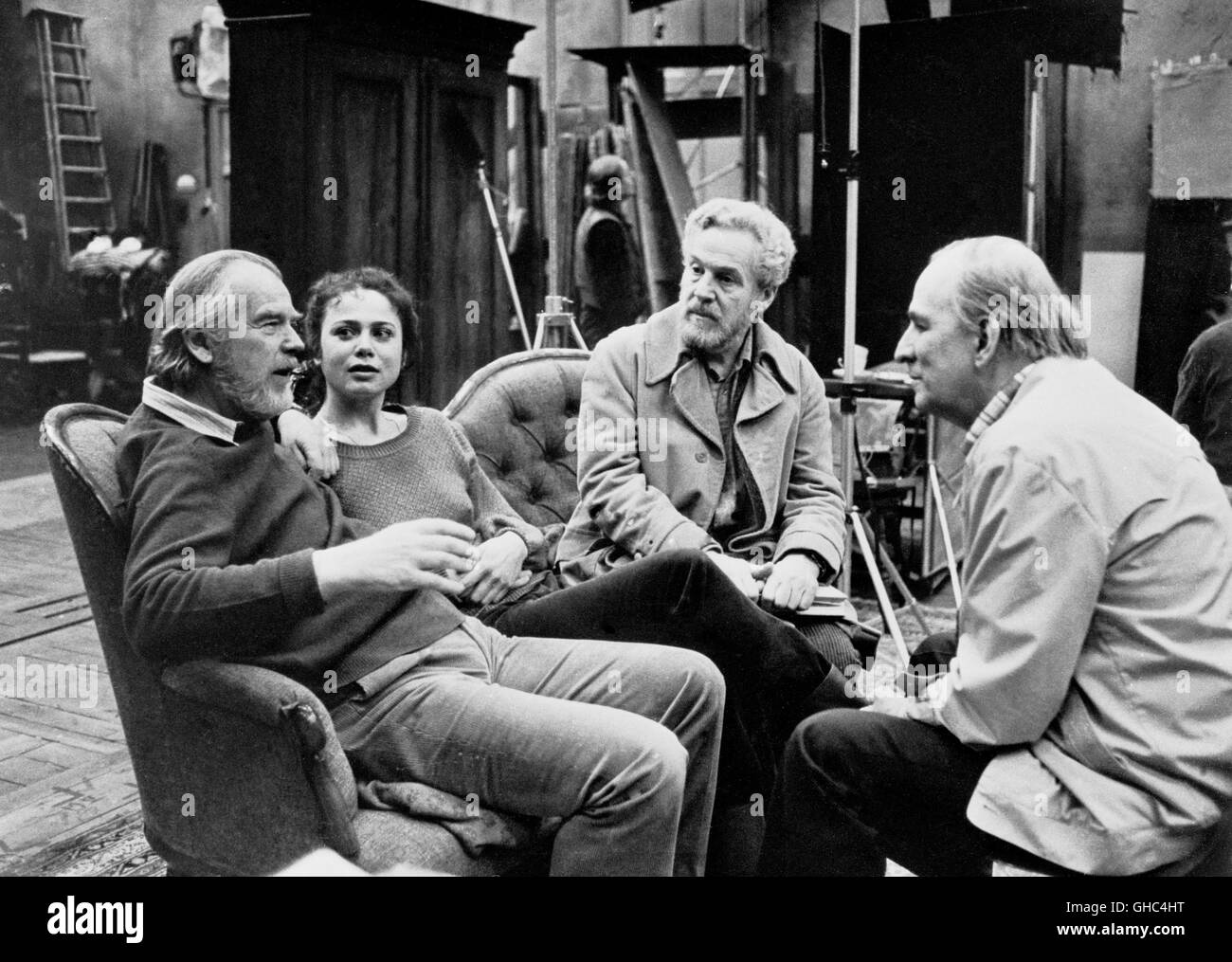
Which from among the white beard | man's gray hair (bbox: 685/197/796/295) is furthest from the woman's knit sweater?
man's gray hair (bbox: 685/197/796/295)

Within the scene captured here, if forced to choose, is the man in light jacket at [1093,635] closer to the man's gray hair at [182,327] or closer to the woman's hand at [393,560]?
the woman's hand at [393,560]

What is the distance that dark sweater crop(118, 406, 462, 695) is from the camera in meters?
1.79

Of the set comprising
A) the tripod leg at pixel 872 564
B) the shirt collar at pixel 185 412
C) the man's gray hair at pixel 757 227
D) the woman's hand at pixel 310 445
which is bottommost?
the tripod leg at pixel 872 564

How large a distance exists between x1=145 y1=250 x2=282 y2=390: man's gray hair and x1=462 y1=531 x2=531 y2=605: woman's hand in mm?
622

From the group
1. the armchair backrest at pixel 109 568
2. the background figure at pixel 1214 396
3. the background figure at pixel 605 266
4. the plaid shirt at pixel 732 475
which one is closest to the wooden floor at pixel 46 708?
the armchair backrest at pixel 109 568

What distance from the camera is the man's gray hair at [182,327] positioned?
194 cm

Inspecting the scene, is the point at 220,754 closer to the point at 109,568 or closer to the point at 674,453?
the point at 109,568

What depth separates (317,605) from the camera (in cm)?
183

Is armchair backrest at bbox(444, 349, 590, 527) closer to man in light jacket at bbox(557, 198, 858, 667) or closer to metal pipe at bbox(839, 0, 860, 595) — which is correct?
man in light jacket at bbox(557, 198, 858, 667)

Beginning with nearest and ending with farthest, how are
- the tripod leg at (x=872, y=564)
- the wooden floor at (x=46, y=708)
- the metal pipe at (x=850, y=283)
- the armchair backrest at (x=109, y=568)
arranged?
the armchair backrest at (x=109, y=568)
the wooden floor at (x=46, y=708)
the tripod leg at (x=872, y=564)
the metal pipe at (x=850, y=283)

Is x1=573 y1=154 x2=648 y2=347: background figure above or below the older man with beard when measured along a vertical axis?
above

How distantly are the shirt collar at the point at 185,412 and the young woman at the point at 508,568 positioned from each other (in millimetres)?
329

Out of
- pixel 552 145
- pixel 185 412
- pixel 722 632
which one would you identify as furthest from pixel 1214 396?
pixel 185 412
